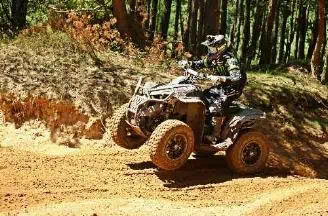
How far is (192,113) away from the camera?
9.08 m

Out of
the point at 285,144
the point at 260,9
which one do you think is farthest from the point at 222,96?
the point at 260,9

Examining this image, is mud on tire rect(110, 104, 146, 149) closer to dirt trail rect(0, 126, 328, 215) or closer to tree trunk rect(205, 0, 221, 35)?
dirt trail rect(0, 126, 328, 215)

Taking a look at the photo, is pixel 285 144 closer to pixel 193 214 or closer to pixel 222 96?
pixel 222 96

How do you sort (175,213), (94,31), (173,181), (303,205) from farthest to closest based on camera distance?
(94,31) → (173,181) → (303,205) → (175,213)

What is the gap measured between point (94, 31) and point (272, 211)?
24.5 feet

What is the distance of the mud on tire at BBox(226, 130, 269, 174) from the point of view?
372 inches

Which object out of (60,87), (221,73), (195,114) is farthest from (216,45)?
(60,87)

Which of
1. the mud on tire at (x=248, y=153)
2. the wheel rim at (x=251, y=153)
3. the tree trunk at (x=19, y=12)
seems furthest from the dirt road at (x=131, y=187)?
the tree trunk at (x=19, y=12)

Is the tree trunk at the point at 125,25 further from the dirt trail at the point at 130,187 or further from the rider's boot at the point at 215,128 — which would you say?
the rider's boot at the point at 215,128

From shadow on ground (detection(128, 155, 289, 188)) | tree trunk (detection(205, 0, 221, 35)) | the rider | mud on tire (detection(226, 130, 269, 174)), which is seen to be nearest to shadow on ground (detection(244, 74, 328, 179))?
mud on tire (detection(226, 130, 269, 174))

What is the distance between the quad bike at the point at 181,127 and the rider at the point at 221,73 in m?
0.21

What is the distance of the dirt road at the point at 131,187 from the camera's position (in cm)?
741

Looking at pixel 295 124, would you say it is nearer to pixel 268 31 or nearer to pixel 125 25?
pixel 125 25

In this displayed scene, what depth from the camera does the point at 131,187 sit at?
8359 mm
